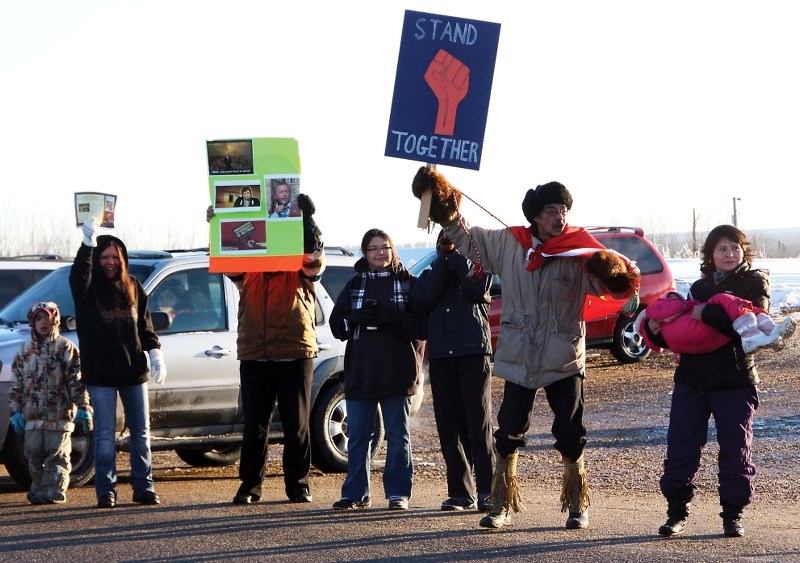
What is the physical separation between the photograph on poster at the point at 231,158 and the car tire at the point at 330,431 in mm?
2404

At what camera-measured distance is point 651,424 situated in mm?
13992

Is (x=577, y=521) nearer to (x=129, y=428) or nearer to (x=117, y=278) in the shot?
(x=129, y=428)

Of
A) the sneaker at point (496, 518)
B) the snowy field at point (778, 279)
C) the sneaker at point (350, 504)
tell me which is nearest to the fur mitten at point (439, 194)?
the sneaker at point (496, 518)

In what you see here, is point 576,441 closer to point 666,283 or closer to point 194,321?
point 194,321

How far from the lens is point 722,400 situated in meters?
7.58

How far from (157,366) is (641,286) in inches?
456

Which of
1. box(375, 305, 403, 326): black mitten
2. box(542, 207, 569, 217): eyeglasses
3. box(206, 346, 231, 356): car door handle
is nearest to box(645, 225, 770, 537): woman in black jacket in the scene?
box(542, 207, 569, 217): eyeglasses

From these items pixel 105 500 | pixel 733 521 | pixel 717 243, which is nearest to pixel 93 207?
pixel 105 500

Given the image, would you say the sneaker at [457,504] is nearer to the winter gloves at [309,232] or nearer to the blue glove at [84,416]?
the winter gloves at [309,232]

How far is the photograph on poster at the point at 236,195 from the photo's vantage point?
9.24 metres

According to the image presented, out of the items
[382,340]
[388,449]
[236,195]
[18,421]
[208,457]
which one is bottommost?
[208,457]

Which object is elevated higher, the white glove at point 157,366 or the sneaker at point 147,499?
the white glove at point 157,366

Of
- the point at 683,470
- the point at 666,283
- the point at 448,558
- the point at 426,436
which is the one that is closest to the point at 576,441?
the point at 683,470

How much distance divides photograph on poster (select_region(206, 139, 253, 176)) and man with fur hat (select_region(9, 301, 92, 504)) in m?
1.56
